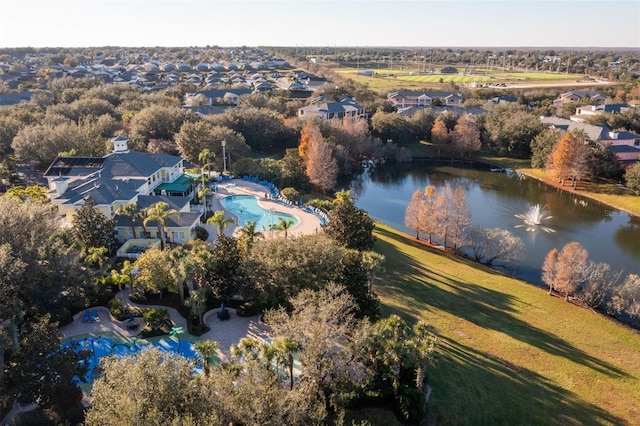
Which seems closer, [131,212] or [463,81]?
[131,212]

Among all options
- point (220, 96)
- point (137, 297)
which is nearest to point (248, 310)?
point (137, 297)

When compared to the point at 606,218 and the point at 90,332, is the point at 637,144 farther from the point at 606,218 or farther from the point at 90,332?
the point at 90,332

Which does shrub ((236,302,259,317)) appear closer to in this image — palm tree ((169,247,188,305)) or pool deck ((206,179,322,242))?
palm tree ((169,247,188,305))

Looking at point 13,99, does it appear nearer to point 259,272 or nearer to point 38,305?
point 38,305

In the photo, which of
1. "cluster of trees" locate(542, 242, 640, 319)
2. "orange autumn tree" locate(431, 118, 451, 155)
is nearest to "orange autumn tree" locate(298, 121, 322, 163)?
"orange autumn tree" locate(431, 118, 451, 155)

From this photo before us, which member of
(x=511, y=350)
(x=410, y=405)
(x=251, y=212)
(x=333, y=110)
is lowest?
(x=511, y=350)

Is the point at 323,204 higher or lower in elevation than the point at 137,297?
higher
